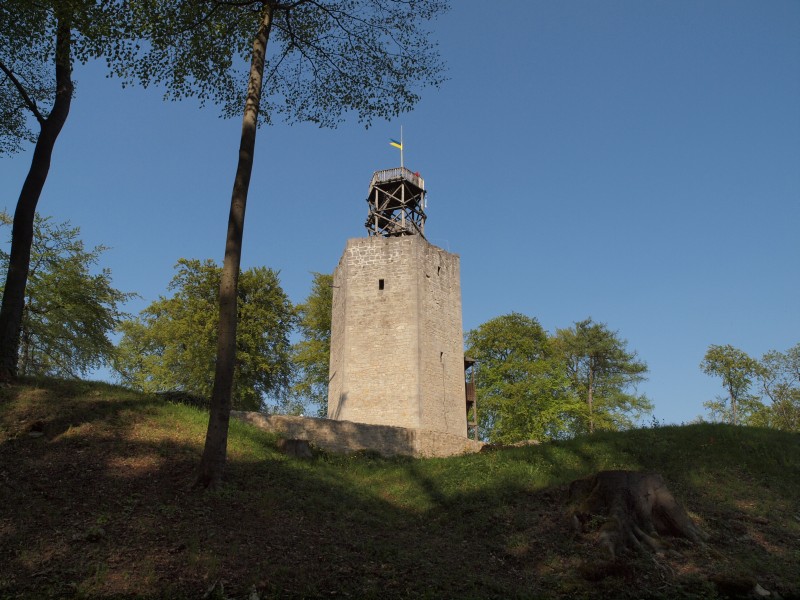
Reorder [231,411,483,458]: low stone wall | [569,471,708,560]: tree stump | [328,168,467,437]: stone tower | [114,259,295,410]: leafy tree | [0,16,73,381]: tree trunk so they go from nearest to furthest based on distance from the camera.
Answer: [569,471,708,560]: tree stump → [0,16,73,381]: tree trunk → [231,411,483,458]: low stone wall → [328,168,467,437]: stone tower → [114,259,295,410]: leafy tree

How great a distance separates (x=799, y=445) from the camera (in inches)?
538

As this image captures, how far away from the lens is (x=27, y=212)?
42.2 feet

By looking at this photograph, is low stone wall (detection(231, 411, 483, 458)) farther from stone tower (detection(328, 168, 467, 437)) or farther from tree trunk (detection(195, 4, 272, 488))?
tree trunk (detection(195, 4, 272, 488))

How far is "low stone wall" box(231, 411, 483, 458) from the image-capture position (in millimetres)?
16547

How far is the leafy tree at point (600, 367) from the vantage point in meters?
33.9

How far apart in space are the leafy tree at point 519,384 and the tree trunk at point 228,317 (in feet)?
74.5

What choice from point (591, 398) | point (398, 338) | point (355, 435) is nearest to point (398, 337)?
point (398, 338)

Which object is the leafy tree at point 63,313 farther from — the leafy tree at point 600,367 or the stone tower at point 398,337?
the leafy tree at point 600,367

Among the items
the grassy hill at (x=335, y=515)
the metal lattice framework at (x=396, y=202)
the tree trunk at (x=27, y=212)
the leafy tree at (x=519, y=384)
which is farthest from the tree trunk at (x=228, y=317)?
the leafy tree at (x=519, y=384)

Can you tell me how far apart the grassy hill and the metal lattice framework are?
1604cm

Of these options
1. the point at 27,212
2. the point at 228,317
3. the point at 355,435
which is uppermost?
the point at 27,212

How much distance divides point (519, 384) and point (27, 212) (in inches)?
965

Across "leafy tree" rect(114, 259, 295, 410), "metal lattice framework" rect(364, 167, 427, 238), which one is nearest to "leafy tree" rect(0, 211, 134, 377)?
"leafy tree" rect(114, 259, 295, 410)

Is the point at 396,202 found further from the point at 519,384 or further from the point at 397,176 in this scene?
the point at 519,384
